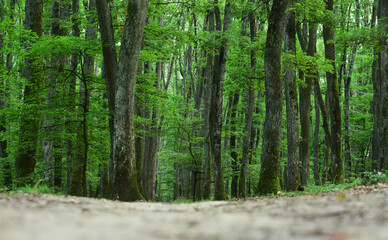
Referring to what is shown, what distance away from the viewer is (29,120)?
396 inches

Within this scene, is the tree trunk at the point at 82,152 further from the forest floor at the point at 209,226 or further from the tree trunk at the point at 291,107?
the forest floor at the point at 209,226

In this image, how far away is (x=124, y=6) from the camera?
38.8 ft

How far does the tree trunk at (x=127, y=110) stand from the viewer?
7695 mm

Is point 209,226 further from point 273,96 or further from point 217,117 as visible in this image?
point 217,117

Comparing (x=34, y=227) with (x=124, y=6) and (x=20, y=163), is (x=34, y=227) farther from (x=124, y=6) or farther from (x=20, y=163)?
(x=124, y=6)

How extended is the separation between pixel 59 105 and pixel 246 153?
996 centimetres

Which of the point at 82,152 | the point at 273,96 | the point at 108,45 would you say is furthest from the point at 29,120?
the point at 273,96

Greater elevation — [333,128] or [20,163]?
[333,128]

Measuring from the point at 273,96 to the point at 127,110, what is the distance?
4.15 metres

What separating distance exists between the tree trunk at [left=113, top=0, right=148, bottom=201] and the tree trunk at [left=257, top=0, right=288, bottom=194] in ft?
11.8

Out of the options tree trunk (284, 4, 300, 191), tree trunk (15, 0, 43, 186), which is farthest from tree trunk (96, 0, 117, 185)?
tree trunk (284, 4, 300, 191)

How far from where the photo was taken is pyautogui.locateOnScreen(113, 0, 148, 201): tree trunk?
770 cm

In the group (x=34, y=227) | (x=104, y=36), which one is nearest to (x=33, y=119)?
(x=104, y=36)

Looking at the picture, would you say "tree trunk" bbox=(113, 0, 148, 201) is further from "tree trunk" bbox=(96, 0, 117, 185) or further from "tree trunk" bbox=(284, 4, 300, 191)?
"tree trunk" bbox=(284, 4, 300, 191)
